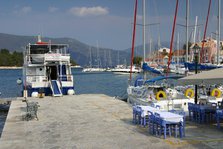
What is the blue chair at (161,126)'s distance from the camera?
9.66 m

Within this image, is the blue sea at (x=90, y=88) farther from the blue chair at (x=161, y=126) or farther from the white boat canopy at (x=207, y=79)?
the white boat canopy at (x=207, y=79)

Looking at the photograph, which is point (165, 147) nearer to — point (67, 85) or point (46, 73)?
point (67, 85)

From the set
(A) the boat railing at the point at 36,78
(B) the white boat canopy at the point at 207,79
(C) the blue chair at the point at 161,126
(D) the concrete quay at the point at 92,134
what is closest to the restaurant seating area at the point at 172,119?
(C) the blue chair at the point at 161,126

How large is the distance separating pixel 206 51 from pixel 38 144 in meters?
95.2

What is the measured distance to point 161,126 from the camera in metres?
9.81

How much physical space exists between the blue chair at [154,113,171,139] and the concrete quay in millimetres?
288

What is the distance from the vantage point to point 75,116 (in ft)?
48.2

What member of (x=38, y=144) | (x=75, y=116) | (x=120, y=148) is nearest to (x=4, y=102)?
(x=75, y=116)

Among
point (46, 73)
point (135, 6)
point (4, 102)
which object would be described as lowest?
point (4, 102)

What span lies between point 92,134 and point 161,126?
7.96 ft

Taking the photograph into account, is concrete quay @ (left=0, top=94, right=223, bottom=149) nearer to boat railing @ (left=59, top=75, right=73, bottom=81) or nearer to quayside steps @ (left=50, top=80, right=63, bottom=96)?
quayside steps @ (left=50, top=80, right=63, bottom=96)

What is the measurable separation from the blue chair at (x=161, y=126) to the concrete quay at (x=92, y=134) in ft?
0.94

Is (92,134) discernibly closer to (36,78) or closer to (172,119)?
→ (172,119)

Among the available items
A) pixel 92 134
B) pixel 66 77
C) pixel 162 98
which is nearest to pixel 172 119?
pixel 92 134
